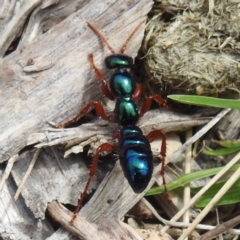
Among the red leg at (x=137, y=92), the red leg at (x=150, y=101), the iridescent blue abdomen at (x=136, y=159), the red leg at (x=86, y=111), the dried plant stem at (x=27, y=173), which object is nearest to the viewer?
the iridescent blue abdomen at (x=136, y=159)

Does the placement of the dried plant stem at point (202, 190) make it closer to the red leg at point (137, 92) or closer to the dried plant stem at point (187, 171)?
the dried plant stem at point (187, 171)

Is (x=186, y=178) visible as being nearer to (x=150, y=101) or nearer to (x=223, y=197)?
(x=223, y=197)

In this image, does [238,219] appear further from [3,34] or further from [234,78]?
[3,34]

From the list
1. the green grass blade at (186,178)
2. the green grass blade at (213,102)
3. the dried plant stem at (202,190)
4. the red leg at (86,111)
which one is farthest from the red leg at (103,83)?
the dried plant stem at (202,190)

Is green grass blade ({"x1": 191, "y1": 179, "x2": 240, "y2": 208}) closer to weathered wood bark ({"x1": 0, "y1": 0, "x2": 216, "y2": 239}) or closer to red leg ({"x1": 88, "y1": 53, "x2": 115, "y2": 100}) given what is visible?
weathered wood bark ({"x1": 0, "y1": 0, "x2": 216, "y2": 239})

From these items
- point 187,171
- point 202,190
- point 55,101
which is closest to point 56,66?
point 55,101

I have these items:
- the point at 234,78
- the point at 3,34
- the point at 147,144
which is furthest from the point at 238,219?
the point at 3,34

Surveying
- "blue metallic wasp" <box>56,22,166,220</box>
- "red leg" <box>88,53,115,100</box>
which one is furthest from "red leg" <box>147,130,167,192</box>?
"red leg" <box>88,53,115,100</box>
